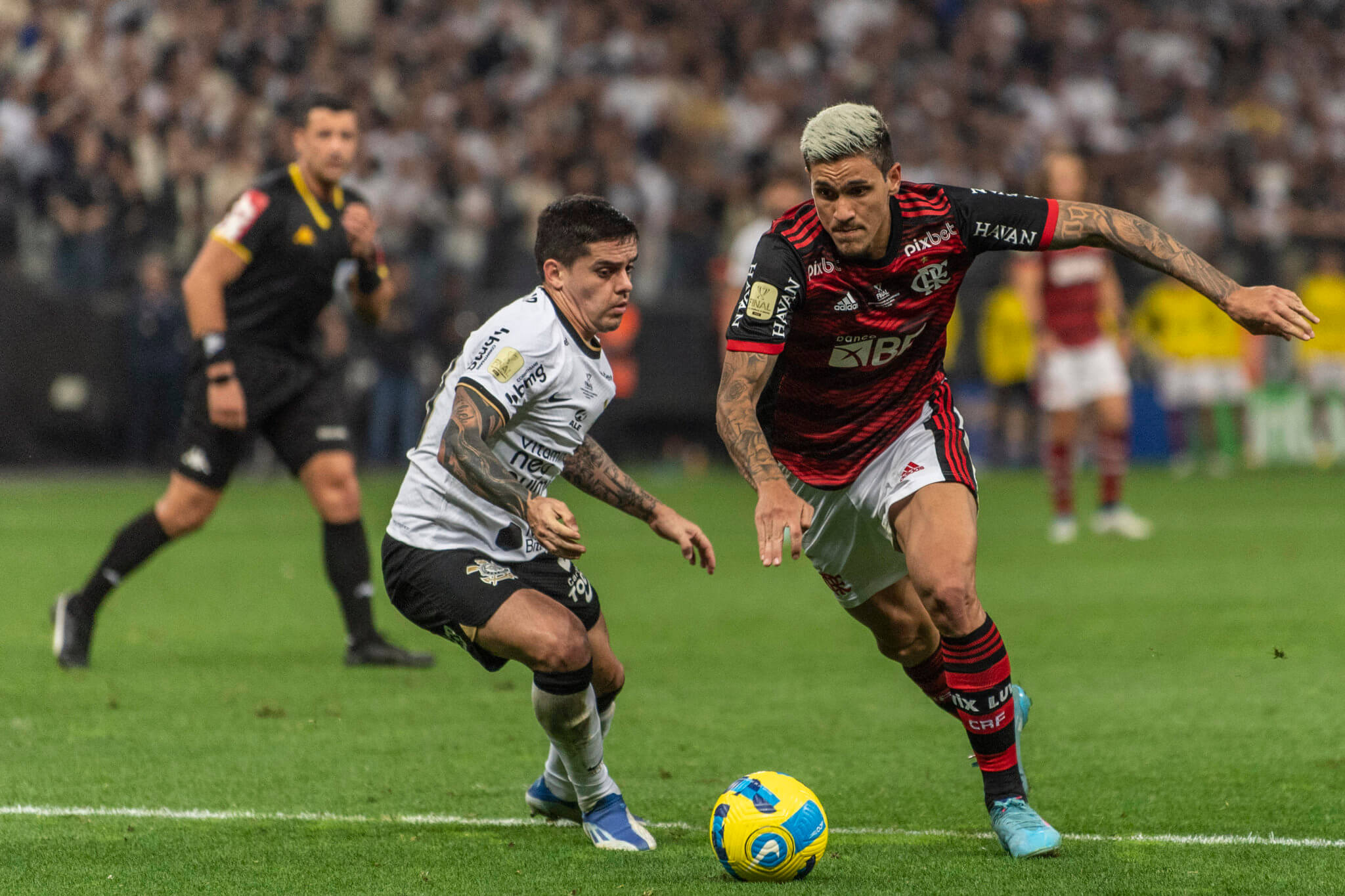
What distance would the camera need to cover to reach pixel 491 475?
184 inches

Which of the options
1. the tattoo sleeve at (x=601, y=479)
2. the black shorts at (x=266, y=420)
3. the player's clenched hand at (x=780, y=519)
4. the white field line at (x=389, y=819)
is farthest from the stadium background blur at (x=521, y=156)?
the player's clenched hand at (x=780, y=519)

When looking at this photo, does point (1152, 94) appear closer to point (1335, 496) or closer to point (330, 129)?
point (1335, 496)

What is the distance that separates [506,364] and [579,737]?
1.08 m

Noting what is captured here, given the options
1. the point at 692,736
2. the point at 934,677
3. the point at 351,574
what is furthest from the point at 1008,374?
the point at 934,677

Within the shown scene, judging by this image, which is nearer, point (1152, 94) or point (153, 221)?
point (153, 221)

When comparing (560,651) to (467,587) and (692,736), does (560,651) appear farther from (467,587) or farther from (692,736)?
(692,736)

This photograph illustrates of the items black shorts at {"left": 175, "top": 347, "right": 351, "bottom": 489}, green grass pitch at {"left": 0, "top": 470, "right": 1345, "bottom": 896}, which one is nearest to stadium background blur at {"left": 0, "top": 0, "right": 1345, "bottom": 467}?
green grass pitch at {"left": 0, "top": 470, "right": 1345, "bottom": 896}

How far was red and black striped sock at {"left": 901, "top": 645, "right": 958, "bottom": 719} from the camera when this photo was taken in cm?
577

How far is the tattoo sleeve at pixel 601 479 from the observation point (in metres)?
5.08

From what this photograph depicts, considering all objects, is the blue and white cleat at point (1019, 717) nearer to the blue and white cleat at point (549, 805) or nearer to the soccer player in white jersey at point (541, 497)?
the soccer player in white jersey at point (541, 497)

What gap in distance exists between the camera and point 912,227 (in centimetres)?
515

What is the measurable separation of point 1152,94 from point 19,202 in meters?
14.4

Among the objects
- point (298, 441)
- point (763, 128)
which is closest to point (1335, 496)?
point (763, 128)

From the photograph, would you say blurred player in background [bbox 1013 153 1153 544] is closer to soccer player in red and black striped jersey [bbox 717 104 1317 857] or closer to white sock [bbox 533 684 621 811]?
soccer player in red and black striped jersey [bbox 717 104 1317 857]
